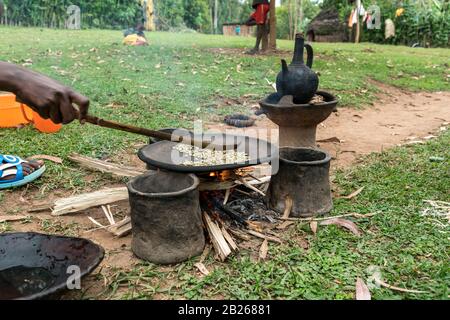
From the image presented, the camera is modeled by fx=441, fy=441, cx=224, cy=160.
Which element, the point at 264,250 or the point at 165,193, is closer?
the point at 165,193

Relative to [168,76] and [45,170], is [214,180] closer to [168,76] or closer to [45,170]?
[45,170]

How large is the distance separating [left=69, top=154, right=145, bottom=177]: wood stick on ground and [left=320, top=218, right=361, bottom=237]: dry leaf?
1.90 m

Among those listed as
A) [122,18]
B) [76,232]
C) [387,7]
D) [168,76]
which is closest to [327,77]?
[168,76]

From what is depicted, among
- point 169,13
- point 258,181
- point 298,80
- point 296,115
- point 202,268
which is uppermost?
point 169,13

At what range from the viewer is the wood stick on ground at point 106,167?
4.42m

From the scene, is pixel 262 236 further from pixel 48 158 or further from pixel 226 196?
pixel 48 158

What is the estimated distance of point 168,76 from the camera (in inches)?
372

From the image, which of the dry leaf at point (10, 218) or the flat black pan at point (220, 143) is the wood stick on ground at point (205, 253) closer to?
the flat black pan at point (220, 143)

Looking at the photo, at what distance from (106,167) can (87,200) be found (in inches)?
28.6

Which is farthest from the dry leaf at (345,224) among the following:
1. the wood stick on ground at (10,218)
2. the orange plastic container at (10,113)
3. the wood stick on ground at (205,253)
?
the orange plastic container at (10,113)

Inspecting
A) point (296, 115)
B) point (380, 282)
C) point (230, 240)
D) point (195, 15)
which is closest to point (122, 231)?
point (230, 240)

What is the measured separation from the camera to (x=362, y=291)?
8.91 ft

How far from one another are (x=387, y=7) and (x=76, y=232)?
963 inches

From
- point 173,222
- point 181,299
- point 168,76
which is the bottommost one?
point 181,299
